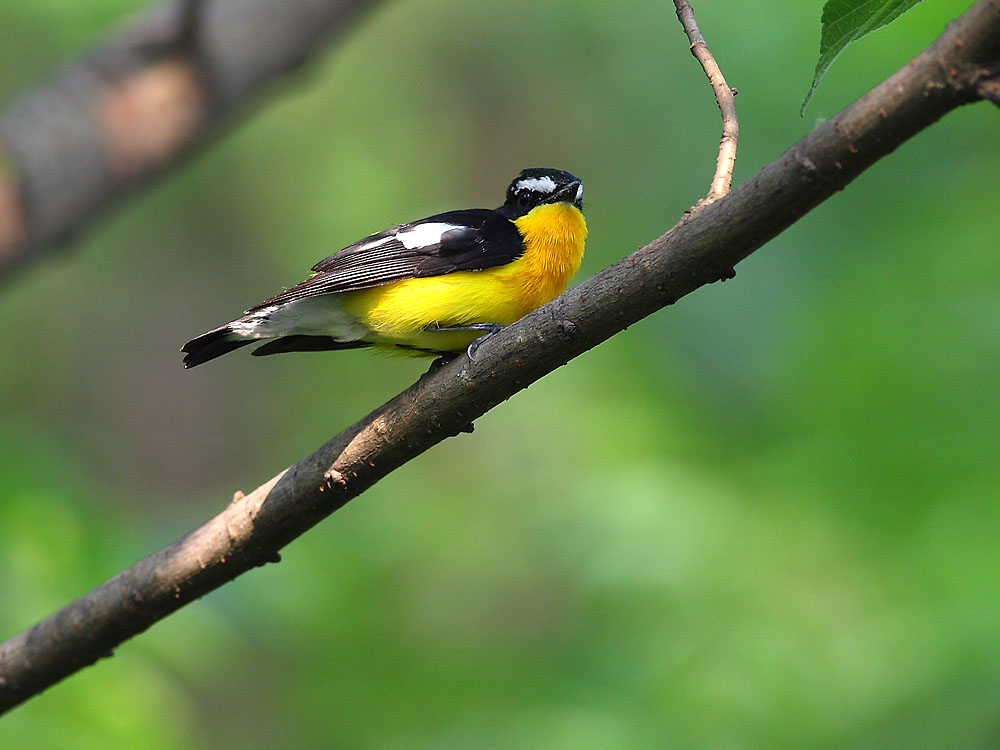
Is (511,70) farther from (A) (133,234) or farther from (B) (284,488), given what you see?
(B) (284,488)

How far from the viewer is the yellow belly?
4480mm

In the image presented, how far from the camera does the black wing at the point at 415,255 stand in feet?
14.6

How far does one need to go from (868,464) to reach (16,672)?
4185mm

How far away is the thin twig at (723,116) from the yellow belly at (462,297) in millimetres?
1759

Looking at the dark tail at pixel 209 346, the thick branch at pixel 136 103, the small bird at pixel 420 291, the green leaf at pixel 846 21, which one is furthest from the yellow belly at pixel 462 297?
the thick branch at pixel 136 103

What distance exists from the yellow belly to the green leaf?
8.02 feet

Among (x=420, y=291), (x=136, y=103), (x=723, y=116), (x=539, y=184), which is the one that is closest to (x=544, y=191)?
(x=539, y=184)

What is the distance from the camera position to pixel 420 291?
4.52 metres

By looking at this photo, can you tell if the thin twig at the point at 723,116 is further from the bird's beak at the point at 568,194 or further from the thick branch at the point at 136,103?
the thick branch at the point at 136,103

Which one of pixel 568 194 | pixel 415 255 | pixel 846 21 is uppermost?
pixel 568 194

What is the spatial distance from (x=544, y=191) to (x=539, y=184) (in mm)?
60

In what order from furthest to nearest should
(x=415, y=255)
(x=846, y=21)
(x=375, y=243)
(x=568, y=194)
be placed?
1. (x=568, y=194)
2. (x=375, y=243)
3. (x=415, y=255)
4. (x=846, y=21)

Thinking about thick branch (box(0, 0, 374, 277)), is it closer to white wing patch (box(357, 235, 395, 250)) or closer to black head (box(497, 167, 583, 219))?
black head (box(497, 167, 583, 219))

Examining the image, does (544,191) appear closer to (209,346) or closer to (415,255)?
(415,255)
